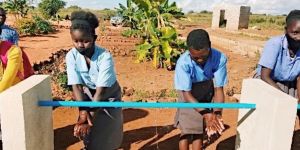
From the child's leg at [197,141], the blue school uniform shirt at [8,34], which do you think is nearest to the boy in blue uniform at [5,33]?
the blue school uniform shirt at [8,34]

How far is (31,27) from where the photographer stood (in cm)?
2038

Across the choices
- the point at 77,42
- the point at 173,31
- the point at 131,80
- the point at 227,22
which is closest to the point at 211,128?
the point at 77,42

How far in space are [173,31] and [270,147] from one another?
6.39 meters

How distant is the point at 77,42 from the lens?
2.57 meters

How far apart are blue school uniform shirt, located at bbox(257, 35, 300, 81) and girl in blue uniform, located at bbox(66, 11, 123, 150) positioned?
1.28m

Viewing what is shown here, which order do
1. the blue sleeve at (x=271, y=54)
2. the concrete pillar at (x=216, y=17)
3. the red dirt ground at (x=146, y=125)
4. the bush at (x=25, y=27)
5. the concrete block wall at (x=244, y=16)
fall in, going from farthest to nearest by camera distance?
1. the concrete pillar at (x=216, y=17)
2. the concrete block wall at (x=244, y=16)
3. the bush at (x=25, y=27)
4. the red dirt ground at (x=146, y=125)
5. the blue sleeve at (x=271, y=54)

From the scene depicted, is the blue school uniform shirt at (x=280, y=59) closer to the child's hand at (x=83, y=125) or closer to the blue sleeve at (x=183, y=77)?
the blue sleeve at (x=183, y=77)

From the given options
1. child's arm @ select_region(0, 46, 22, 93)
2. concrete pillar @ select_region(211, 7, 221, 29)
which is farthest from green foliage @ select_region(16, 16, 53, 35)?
child's arm @ select_region(0, 46, 22, 93)

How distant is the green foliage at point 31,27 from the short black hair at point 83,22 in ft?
60.1

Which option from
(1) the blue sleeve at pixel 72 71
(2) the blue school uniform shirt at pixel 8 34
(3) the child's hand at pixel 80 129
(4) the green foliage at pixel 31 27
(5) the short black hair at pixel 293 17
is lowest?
(4) the green foliage at pixel 31 27

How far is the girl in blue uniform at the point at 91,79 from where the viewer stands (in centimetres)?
256

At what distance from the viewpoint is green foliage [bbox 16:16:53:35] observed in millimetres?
19891

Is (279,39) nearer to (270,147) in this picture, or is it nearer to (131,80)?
(270,147)

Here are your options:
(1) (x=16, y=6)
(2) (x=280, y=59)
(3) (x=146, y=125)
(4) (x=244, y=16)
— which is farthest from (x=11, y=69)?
(1) (x=16, y=6)
